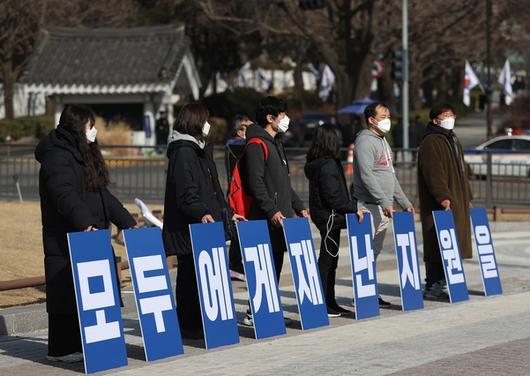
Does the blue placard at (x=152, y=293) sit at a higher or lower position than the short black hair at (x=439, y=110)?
lower

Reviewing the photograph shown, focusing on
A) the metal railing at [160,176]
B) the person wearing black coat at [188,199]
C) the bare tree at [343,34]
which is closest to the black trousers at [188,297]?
the person wearing black coat at [188,199]

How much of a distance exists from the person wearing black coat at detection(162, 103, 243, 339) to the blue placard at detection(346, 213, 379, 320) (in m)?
1.42

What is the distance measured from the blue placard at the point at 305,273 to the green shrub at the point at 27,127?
164 feet

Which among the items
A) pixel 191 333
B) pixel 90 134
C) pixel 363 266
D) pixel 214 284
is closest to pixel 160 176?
pixel 363 266

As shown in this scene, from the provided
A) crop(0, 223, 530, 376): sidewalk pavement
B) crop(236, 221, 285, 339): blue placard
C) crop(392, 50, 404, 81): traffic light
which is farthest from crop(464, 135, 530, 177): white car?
crop(392, 50, 404, 81): traffic light

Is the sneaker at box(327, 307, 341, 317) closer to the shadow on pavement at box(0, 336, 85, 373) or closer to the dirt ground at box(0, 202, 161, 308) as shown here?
the shadow on pavement at box(0, 336, 85, 373)

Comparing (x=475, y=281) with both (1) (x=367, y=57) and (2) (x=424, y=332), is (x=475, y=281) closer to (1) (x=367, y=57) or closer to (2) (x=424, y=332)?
(2) (x=424, y=332)

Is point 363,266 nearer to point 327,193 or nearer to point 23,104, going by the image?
point 327,193

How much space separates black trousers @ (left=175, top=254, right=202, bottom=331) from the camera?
10.4 metres

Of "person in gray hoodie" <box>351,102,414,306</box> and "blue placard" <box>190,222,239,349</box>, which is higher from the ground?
"person in gray hoodie" <box>351,102,414,306</box>

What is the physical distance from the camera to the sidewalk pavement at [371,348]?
9141 mm

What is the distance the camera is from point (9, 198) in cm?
2500

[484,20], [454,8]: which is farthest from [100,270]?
[484,20]

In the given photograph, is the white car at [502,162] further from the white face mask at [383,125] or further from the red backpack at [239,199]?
the red backpack at [239,199]
